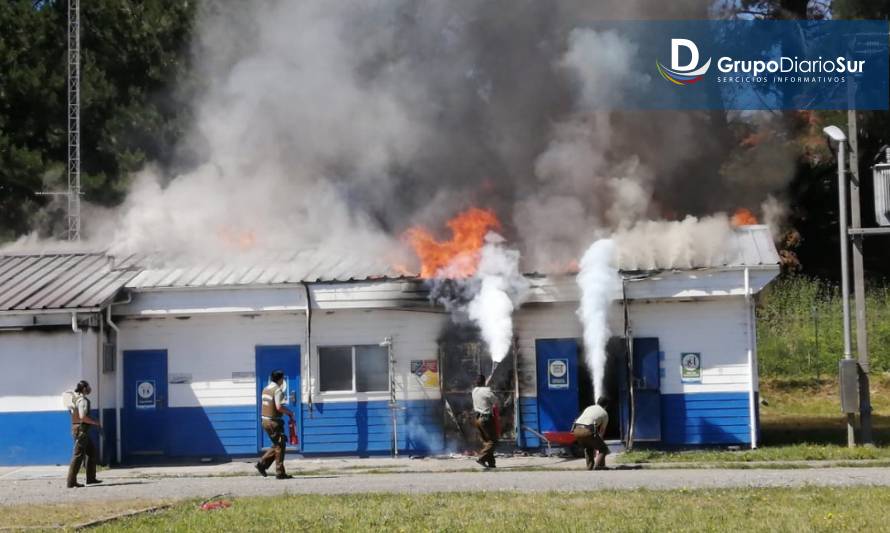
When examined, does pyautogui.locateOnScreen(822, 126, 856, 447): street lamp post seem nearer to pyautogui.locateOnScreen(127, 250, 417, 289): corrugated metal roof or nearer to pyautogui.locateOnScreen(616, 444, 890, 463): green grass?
pyautogui.locateOnScreen(616, 444, 890, 463): green grass

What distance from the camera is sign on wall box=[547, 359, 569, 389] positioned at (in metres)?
20.5

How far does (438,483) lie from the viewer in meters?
16.3

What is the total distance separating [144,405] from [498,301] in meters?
6.97

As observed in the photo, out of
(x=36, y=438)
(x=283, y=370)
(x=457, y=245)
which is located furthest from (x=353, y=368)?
(x=36, y=438)

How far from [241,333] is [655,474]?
826cm

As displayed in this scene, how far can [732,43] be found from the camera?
25.9m

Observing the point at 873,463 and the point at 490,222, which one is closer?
the point at 873,463

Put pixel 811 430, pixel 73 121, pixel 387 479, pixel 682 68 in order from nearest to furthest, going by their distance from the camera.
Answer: pixel 387 479
pixel 811 430
pixel 682 68
pixel 73 121

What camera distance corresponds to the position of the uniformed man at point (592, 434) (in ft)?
58.4

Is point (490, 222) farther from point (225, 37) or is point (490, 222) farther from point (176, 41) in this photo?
point (176, 41)

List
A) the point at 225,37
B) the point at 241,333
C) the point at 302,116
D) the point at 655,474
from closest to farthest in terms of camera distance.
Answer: the point at 655,474 → the point at 241,333 → the point at 302,116 → the point at 225,37

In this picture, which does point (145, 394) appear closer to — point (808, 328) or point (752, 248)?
point (752, 248)

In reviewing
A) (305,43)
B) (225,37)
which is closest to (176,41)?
(225,37)

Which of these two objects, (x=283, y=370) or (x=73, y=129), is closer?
(x=283, y=370)
